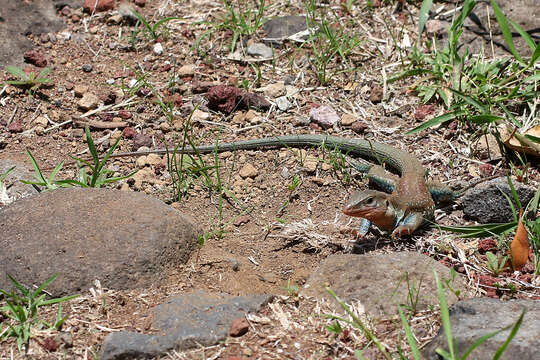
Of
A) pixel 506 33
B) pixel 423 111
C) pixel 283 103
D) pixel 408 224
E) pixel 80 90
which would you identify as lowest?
pixel 408 224

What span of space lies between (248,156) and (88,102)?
5.30ft

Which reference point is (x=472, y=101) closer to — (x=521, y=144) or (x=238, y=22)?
(x=521, y=144)

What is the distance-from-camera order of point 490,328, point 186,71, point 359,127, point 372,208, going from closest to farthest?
1. point 490,328
2. point 372,208
3. point 359,127
4. point 186,71

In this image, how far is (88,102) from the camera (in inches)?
216

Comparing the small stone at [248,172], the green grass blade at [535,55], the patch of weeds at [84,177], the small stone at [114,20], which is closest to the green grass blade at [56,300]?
the patch of weeds at [84,177]

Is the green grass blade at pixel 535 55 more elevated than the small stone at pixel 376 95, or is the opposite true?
the green grass blade at pixel 535 55

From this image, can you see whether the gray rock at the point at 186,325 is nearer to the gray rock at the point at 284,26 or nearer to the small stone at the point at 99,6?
the gray rock at the point at 284,26

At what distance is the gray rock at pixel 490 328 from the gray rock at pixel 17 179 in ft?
10.0

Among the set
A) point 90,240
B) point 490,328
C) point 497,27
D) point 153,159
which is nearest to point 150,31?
point 153,159

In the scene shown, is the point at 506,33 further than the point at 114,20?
No

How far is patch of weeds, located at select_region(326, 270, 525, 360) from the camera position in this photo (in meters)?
2.49

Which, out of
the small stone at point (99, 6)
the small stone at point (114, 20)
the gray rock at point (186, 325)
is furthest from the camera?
the small stone at point (99, 6)

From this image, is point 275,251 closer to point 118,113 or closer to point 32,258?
point 32,258

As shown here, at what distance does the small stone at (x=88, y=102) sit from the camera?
5.48 meters
